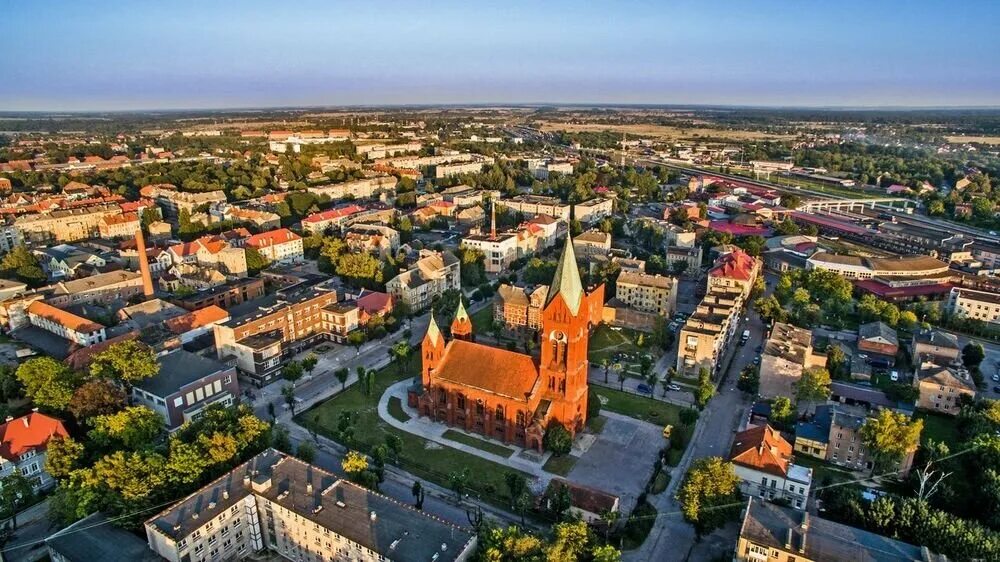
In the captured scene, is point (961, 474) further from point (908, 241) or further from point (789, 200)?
point (789, 200)

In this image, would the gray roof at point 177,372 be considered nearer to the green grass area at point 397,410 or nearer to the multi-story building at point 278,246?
the green grass area at point 397,410

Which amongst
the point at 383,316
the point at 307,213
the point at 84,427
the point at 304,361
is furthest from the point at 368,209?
the point at 84,427

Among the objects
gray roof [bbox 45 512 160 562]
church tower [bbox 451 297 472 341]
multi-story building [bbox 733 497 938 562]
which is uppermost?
church tower [bbox 451 297 472 341]

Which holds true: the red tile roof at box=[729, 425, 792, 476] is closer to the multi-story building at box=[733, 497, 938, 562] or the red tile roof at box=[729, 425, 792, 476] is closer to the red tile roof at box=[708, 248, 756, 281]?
the multi-story building at box=[733, 497, 938, 562]

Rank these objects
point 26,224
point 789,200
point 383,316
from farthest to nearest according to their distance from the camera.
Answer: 1. point 789,200
2. point 26,224
3. point 383,316

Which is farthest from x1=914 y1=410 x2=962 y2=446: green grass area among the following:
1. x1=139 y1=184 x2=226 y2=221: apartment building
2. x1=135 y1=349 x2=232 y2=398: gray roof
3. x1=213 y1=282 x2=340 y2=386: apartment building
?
x1=139 y1=184 x2=226 y2=221: apartment building

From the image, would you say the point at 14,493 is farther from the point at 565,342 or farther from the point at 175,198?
the point at 175,198

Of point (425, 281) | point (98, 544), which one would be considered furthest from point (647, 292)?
point (98, 544)
